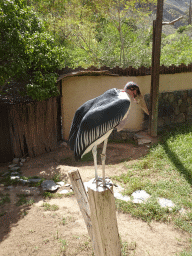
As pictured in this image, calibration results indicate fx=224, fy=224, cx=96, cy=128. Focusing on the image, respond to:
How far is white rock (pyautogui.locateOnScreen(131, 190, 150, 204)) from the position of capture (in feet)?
14.9

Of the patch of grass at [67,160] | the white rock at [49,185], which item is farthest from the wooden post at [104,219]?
the patch of grass at [67,160]

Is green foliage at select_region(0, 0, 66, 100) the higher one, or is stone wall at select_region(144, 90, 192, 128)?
green foliage at select_region(0, 0, 66, 100)

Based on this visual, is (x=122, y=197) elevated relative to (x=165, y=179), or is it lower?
lower

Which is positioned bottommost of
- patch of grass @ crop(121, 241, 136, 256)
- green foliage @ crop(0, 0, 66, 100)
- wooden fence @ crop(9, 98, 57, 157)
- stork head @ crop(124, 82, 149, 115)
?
Answer: patch of grass @ crop(121, 241, 136, 256)

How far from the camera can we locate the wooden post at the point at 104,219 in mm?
2225

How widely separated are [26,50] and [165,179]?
14.9 feet

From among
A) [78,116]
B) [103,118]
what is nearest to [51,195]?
[78,116]

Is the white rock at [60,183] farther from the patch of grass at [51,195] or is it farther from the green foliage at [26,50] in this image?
the green foliage at [26,50]

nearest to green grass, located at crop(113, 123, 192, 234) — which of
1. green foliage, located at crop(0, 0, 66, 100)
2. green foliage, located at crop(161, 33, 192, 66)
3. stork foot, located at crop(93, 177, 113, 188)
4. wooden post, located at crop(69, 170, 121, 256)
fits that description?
wooden post, located at crop(69, 170, 121, 256)

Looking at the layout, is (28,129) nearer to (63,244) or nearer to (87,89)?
(87,89)

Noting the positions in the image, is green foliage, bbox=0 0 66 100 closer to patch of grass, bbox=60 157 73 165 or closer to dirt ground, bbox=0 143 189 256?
patch of grass, bbox=60 157 73 165

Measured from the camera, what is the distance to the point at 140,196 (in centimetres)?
468

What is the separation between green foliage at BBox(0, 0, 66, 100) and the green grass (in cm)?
322

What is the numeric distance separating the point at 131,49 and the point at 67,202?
9772 mm
